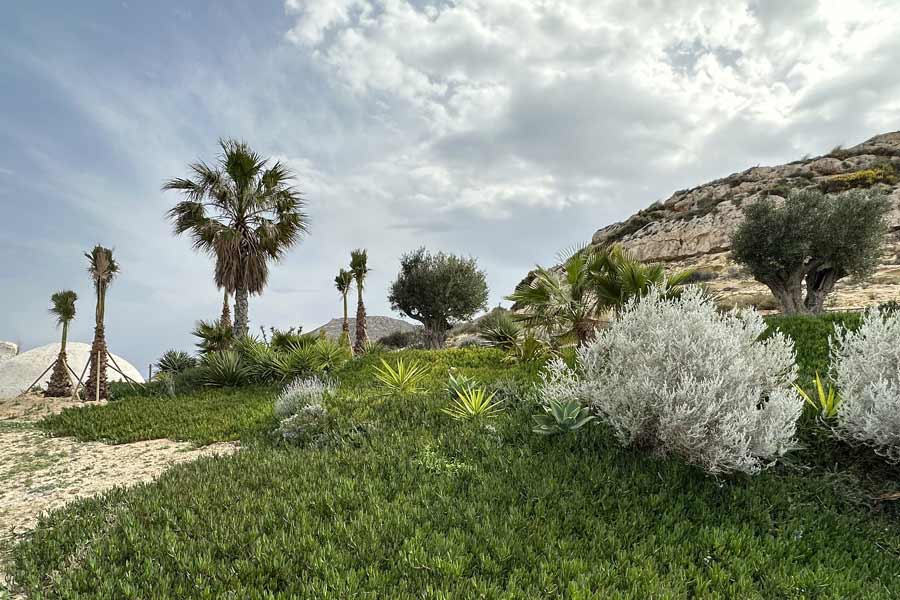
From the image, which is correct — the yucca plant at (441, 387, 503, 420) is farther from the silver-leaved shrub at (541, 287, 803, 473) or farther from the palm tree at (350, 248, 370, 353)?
the palm tree at (350, 248, 370, 353)

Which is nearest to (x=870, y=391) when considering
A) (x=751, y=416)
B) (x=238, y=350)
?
(x=751, y=416)

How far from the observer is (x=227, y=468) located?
253 inches

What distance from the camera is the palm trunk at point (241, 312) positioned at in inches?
807

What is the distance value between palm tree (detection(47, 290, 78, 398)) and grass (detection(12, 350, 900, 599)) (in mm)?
19311

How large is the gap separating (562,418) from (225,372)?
12895mm

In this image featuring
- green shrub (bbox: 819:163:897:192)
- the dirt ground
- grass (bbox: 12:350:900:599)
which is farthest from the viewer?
green shrub (bbox: 819:163:897:192)

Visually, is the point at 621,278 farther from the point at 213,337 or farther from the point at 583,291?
the point at 213,337

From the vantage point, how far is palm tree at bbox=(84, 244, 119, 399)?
58.3ft

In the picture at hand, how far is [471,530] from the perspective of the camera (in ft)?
14.2

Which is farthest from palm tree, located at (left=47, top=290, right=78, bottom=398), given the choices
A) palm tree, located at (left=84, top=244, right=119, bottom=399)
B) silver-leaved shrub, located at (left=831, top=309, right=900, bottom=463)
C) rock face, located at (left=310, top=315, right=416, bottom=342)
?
rock face, located at (left=310, top=315, right=416, bottom=342)

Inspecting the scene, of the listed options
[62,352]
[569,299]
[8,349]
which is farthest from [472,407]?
[8,349]

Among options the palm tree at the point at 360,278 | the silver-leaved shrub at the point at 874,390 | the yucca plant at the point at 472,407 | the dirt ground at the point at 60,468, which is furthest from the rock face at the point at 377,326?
the silver-leaved shrub at the point at 874,390

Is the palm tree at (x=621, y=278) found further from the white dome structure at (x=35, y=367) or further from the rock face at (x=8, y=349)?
the rock face at (x=8, y=349)

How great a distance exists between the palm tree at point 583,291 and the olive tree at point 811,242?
15.6m
